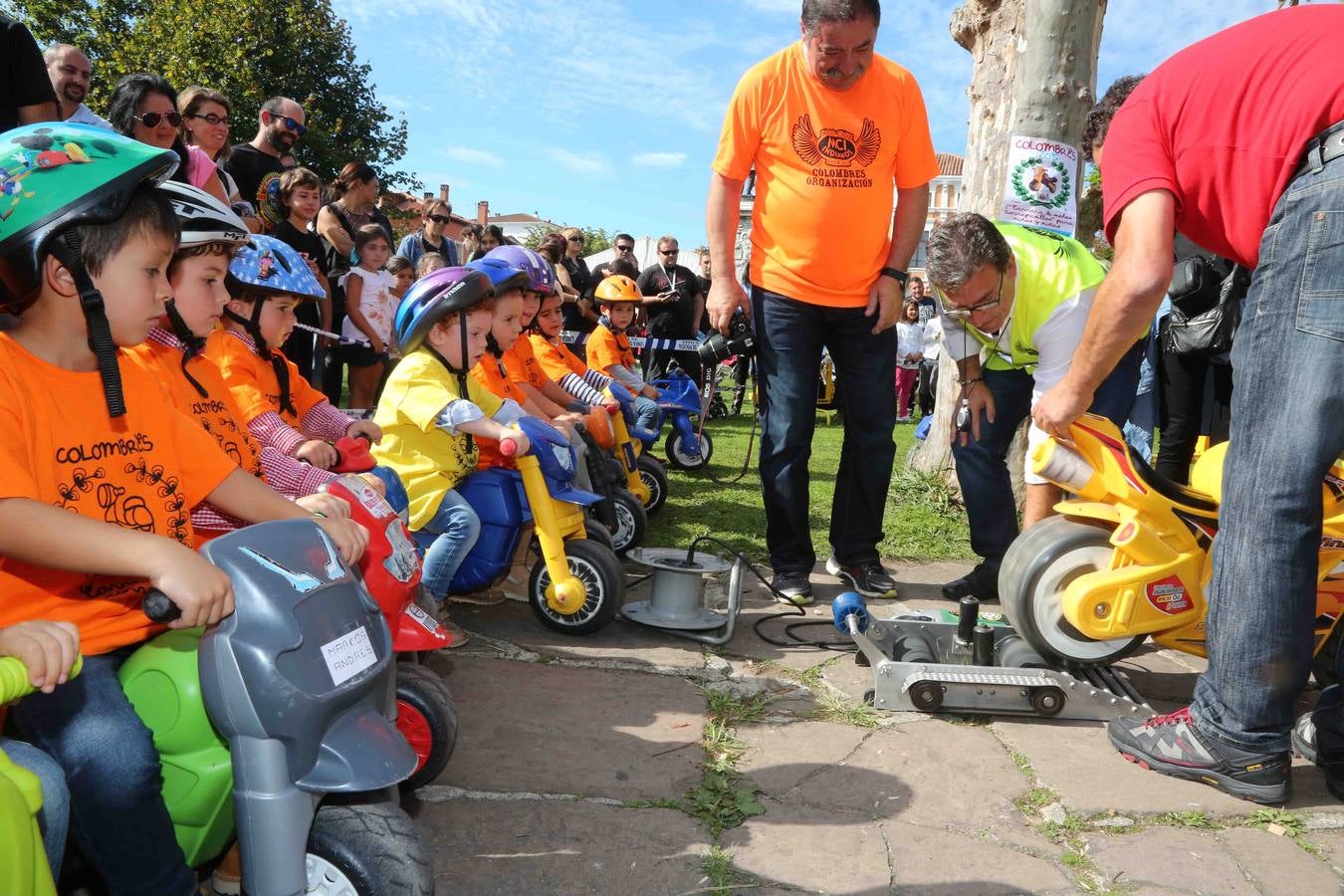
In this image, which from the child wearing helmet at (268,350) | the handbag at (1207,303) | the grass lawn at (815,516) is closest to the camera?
the child wearing helmet at (268,350)

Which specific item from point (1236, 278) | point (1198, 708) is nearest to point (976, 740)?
point (1198, 708)

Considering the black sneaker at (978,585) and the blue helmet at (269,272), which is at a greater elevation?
the blue helmet at (269,272)

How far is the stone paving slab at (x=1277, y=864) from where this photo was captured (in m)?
2.21

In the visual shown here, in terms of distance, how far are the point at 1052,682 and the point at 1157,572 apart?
46 cm

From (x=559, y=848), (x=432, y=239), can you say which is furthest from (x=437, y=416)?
(x=432, y=239)

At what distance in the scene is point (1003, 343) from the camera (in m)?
3.89

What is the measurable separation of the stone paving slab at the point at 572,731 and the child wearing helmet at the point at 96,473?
3.04ft

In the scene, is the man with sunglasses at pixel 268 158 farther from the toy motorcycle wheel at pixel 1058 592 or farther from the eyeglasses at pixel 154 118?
the toy motorcycle wheel at pixel 1058 592

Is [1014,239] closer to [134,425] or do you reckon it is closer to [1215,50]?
[1215,50]

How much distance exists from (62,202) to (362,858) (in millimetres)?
1255

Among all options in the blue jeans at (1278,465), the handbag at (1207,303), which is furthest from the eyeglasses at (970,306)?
the handbag at (1207,303)

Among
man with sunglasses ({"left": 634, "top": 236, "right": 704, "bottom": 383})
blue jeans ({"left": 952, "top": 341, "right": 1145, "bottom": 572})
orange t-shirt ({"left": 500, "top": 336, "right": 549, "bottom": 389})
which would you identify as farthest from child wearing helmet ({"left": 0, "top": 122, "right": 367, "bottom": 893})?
man with sunglasses ({"left": 634, "top": 236, "right": 704, "bottom": 383})

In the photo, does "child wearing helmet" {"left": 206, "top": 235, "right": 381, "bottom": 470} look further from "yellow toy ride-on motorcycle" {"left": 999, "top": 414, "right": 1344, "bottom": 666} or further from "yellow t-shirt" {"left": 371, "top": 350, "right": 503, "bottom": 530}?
"yellow toy ride-on motorcycle" {"left": 999, "top": 414, "right": 1344, "bottom": 666}

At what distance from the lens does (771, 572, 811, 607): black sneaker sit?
13.9ft
